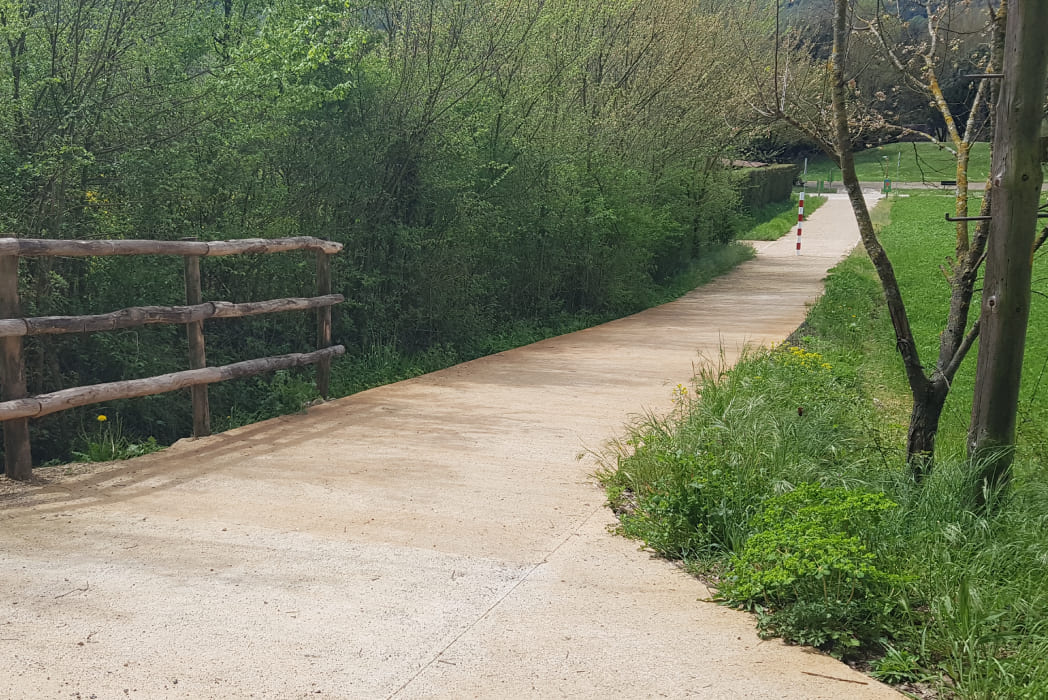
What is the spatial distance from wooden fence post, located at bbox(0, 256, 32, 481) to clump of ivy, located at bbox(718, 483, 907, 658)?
4422 mm

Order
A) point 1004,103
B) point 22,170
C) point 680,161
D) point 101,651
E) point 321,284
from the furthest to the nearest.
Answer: point 680,161
point 321,284
point 22,170
point 1004,103
point 101,651

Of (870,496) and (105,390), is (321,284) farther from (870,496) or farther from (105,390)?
(870,496)

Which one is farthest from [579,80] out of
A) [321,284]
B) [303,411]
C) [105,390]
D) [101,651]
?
[101,651]

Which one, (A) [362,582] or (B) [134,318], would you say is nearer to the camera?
(A) [362,582]

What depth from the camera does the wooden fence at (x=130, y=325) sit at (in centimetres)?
639

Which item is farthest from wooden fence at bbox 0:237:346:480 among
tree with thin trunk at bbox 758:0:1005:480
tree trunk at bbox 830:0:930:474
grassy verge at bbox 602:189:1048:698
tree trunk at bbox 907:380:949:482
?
tree trunk at bbox 907:380:949:482

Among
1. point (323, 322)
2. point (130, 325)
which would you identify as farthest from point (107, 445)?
point (323, 322)

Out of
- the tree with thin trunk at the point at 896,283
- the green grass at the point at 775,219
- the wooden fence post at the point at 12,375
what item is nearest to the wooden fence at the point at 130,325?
the wooden fence post at the point at 12,375

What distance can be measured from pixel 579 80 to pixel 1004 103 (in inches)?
471

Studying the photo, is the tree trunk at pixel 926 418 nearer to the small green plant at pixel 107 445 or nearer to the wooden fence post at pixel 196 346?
the wooden fence post at pixel 196 346

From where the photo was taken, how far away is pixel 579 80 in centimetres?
1661

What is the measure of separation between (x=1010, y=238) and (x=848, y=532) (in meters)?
1.74

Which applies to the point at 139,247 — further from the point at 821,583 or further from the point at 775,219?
the point at 775,219

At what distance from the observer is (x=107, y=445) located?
740 centimetres
